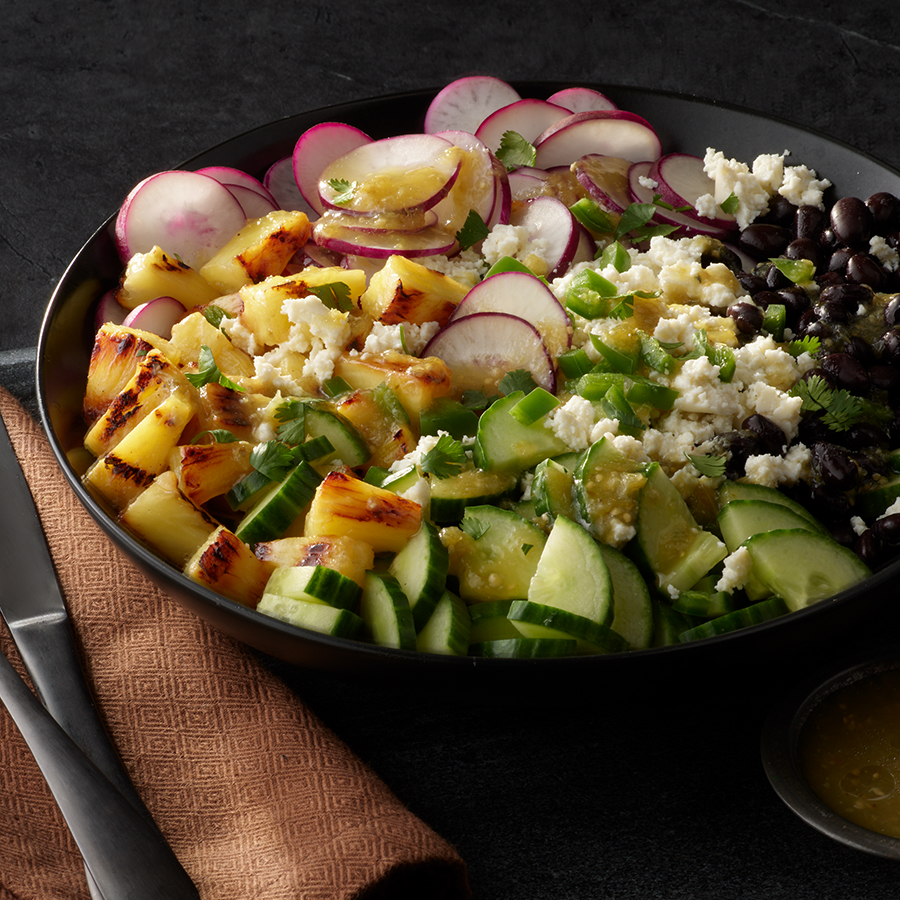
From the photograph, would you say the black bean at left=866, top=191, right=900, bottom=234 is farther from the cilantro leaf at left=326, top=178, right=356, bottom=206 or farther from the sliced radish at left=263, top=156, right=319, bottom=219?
the sliced radish at left=263, top=156, right=319, bottom=219

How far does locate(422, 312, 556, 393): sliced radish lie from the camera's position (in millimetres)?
2680

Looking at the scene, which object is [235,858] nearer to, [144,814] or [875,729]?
[144,814]

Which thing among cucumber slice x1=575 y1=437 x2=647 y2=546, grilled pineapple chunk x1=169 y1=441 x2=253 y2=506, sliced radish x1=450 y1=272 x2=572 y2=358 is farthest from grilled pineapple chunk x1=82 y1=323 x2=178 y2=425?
cucumber slice x1=575 y1=437 x2=647 y2=546

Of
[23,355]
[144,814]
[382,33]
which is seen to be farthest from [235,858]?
[382,33]

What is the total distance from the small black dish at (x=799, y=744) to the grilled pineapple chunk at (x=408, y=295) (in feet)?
4.55

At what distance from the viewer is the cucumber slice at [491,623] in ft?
7.08

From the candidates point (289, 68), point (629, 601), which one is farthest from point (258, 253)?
point (289, 68)

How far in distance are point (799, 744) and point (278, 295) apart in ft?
5.64

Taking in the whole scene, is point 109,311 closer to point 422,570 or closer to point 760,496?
point 422,570

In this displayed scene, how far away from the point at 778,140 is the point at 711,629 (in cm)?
202

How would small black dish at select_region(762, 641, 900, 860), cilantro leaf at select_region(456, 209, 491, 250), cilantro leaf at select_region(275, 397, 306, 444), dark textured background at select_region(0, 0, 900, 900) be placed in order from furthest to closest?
dark textured background at select_region(0, 0, 900, 900) → cilantro leaf at select_region(456, 209, 491, 250) → cilantro leaf at select_region(275, 397, 306, 444) → small black dish at select_region(762, 641, 900, 860)

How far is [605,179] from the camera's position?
3.29 metres

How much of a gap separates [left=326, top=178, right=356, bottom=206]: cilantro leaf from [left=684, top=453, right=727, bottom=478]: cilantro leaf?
1404 mm

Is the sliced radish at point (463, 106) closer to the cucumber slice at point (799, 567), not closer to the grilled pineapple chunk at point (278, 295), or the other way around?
the grilled pineapple chunk at point (278, 295)
